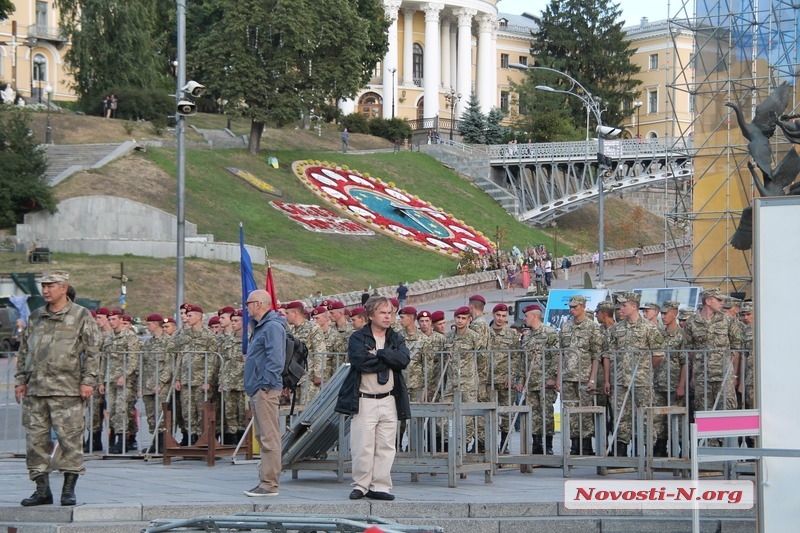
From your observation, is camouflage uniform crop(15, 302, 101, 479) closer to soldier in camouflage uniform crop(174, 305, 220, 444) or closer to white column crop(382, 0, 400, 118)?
soldier in camouflage uniform crop(174, 305, 220, 444)

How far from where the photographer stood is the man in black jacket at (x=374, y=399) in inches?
472

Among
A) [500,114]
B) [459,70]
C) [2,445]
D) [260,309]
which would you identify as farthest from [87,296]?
[459,70]

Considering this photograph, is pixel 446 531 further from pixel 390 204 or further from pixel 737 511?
pixel 390 204

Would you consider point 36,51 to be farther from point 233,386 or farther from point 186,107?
point 233,386

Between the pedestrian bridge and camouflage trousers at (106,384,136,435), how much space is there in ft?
163

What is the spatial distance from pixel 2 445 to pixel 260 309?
7.22 m

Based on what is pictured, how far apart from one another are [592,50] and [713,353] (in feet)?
278

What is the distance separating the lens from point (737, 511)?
37.8ft

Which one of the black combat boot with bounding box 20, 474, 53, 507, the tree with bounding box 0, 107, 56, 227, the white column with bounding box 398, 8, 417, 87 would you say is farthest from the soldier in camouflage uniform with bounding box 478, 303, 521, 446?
the white column with bounding box 398, 8, 417, 87

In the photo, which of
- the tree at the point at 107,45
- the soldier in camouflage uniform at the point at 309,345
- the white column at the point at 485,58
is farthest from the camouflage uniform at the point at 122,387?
the white column at the point at 485,58

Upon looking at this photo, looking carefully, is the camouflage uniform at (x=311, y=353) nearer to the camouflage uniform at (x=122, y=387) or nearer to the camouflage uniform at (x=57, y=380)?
the camouflage uniform at (x=122, y=387)

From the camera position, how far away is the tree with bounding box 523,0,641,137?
95562 mm

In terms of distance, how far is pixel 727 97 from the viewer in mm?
34562

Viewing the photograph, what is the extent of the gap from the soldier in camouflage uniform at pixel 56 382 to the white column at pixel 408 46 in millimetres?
85017
